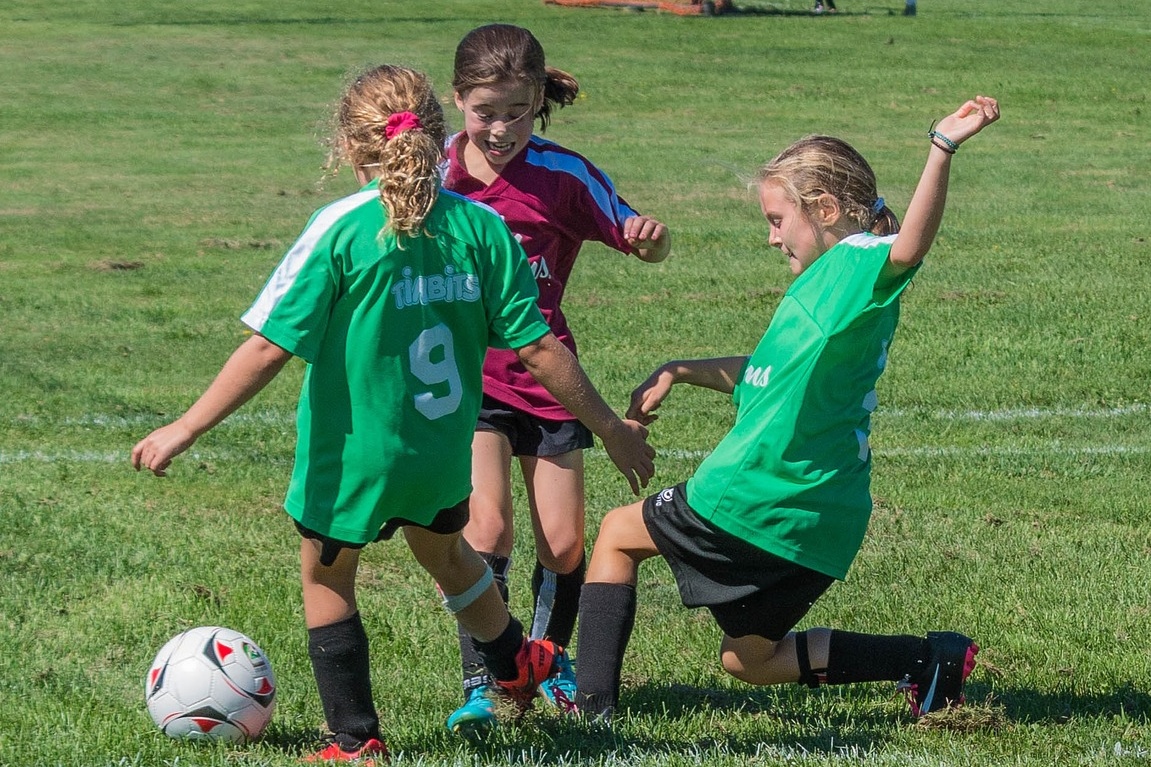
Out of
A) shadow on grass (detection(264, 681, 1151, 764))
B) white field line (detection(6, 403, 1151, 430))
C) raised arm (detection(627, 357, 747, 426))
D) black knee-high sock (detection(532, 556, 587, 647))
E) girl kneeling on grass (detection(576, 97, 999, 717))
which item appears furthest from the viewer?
white field line (detection(6, 403, 1151, 430))

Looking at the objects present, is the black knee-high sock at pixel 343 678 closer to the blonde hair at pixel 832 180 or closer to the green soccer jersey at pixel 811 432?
the green soccer jersey at pixel 811 432

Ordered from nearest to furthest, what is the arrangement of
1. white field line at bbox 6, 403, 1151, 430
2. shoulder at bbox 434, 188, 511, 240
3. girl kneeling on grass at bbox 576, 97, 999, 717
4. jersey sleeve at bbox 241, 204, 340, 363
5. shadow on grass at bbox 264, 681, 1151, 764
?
jersey sleeve at bbox 241, 204, 340, 363 → shoulder at bbox 434, 188, 511, 240 → girl kneeling on grass at bbox 576, 97, 999, 717 → shadow on grass at bbox 264, 681, 1151, 764 → white field line at bbox 6, 403, 1151, 430

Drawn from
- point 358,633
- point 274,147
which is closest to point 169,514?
point 358,633

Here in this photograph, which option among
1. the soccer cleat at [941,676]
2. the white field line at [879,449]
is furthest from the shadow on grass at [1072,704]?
the white field line at [879,449]

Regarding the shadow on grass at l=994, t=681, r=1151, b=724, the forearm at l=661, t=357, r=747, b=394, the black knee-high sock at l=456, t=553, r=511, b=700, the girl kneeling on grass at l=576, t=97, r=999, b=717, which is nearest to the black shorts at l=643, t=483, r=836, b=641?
the girl kneeling on grass at l=576, t=97, r=999, b=717

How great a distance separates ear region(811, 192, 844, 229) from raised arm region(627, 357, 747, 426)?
442 millimetres

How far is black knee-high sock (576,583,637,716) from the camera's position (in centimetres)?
411

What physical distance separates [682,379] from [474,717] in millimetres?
1051

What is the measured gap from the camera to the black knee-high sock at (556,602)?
15.3ft

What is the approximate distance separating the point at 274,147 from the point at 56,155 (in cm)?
254

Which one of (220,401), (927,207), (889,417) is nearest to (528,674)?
(220,401)

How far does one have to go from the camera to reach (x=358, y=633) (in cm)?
→ 384

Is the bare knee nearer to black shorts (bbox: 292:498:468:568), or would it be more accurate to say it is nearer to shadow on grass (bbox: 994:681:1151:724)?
→ shadow on grass (bbox: 994:681:1151:724)

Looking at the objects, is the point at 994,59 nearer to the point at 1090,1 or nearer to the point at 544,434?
the point at 1090,1
